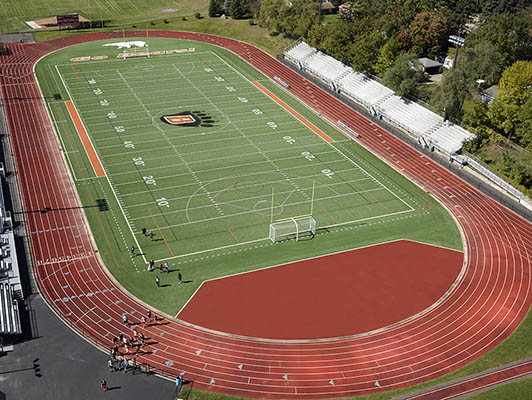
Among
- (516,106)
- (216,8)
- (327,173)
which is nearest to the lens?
(327,173)

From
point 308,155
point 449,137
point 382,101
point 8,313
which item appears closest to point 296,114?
point 382,101

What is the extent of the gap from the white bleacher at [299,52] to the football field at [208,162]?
12062 mm

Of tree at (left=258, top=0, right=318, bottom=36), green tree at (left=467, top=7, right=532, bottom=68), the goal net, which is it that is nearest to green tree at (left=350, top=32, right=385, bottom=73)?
green tree at (left=467, top=7, right=532, bottom=68)

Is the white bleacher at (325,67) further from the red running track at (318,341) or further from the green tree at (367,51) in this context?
the red running track at (318,341)

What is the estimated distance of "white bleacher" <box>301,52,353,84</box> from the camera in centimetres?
9456

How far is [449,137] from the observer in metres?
74.1

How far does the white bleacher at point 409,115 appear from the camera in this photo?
77.4 meters

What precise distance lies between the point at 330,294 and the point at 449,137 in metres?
34.0

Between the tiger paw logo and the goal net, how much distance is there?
25.6m

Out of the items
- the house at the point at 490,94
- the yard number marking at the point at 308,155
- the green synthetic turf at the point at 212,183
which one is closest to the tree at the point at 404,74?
the house at the point at 490,94

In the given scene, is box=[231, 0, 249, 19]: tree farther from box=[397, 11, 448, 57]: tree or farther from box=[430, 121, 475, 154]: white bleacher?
box=[430, 121, 475, 154]: white bleacher

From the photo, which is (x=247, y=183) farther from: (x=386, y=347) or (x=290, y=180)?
(x=386, y=347)

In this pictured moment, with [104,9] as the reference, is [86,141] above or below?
above

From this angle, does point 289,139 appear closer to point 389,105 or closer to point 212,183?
point 212,183
